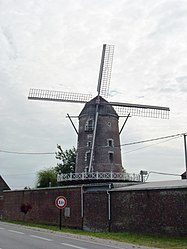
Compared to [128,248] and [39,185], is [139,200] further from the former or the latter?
[39,185]

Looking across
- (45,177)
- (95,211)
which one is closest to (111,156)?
(95,211)

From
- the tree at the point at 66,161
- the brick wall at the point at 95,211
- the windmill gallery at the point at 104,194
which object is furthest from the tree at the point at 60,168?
the brick wall at the point at 95,211

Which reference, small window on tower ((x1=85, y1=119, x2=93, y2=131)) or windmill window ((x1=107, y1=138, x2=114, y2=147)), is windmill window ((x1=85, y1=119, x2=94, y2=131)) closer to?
small window on tower ((x1=85, y1=119, x2=93, y2=131))

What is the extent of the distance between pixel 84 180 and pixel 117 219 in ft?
44.8

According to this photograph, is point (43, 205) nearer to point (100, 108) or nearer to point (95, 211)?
point (95, 211)

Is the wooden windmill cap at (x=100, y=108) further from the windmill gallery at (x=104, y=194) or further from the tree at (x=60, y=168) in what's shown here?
the tree at (x=60, y=168)

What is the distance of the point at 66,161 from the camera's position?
240 ft

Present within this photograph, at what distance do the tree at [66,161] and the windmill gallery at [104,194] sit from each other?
2592 cm

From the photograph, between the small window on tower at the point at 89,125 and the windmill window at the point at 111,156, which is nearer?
the windmill window at the point at 111,156

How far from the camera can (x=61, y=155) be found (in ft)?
242

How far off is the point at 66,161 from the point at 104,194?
44.7 metres

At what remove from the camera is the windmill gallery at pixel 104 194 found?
23828 mm

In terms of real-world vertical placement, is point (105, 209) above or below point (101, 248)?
above

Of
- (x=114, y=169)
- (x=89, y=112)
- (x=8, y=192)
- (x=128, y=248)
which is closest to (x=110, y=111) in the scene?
(x=89, y=112)
